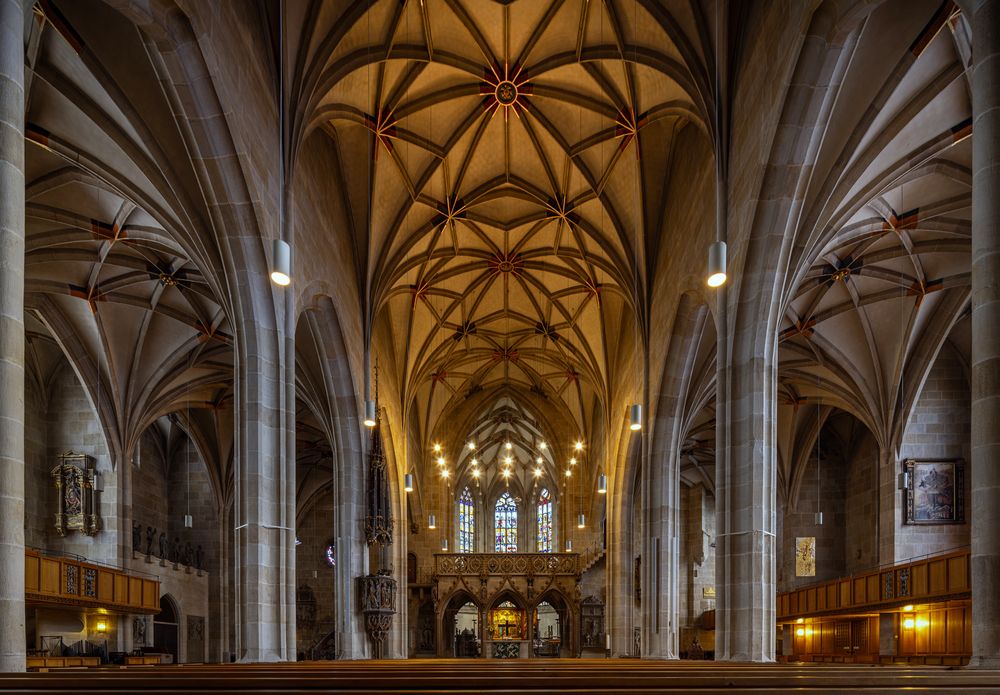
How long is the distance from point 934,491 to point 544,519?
24.9 meters

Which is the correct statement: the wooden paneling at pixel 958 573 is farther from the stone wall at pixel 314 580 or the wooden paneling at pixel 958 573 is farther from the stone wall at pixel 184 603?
the stone wall at pixel 314 580

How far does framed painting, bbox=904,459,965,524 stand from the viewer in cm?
2169

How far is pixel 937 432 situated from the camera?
869 inches

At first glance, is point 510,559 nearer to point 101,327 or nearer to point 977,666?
point 101,327

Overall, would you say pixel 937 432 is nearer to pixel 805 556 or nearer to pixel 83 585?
pixel 805 556

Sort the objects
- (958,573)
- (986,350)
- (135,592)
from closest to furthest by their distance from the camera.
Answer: (986,350) → (958,573) → (135,592)

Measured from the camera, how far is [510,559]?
114 feet

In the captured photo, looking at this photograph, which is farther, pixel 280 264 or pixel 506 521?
pixel 506 521

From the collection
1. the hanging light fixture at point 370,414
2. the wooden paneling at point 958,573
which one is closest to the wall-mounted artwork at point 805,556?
the wooden paneling at point 958,573

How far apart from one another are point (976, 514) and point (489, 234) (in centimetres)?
1963

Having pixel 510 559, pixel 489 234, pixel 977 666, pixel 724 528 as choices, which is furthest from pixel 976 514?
pixel 510 559

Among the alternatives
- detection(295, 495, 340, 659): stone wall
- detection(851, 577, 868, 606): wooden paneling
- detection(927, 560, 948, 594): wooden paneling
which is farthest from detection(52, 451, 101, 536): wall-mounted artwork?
detection(927, 560, 948, 594): wooden paneling

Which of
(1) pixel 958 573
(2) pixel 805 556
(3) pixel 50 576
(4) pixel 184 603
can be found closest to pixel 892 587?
(1) pixel 958 573

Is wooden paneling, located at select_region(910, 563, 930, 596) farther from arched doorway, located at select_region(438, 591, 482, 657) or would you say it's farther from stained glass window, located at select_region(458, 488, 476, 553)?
stained glass window, located at select_region(458, 488, 476, 553)
